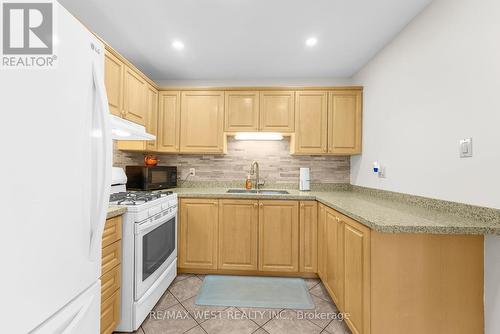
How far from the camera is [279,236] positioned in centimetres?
261

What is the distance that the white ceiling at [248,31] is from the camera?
1.82 m

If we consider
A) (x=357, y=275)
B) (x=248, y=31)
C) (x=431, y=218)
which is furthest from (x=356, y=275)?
(x=248, y=31)

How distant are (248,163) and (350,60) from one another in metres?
1.73

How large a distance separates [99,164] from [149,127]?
202cm

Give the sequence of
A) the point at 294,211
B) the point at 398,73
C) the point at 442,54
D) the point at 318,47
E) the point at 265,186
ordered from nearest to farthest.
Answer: the point at 442,54 → the point at 398,73 → the point at 318,47 → the point at 294,211 → the point at 265,186

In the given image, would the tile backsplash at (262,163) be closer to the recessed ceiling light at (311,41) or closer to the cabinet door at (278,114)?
the cabinet door at (278,114)

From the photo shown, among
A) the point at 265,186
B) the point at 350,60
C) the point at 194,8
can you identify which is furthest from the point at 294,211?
the point at 194,8

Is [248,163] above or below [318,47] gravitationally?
below

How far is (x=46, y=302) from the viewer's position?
2.38ft

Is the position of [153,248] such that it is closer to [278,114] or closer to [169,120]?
[169,120]

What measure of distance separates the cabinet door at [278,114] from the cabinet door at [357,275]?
59.3 inches

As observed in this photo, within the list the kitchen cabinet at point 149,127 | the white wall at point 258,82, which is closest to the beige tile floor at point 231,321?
the kitchen cabinet at point 149,127

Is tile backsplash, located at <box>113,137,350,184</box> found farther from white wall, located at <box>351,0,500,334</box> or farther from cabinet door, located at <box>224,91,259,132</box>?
white wall, located at <box>351,0,500,334</box>

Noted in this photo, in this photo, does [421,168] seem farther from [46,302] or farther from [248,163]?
[46,302]
